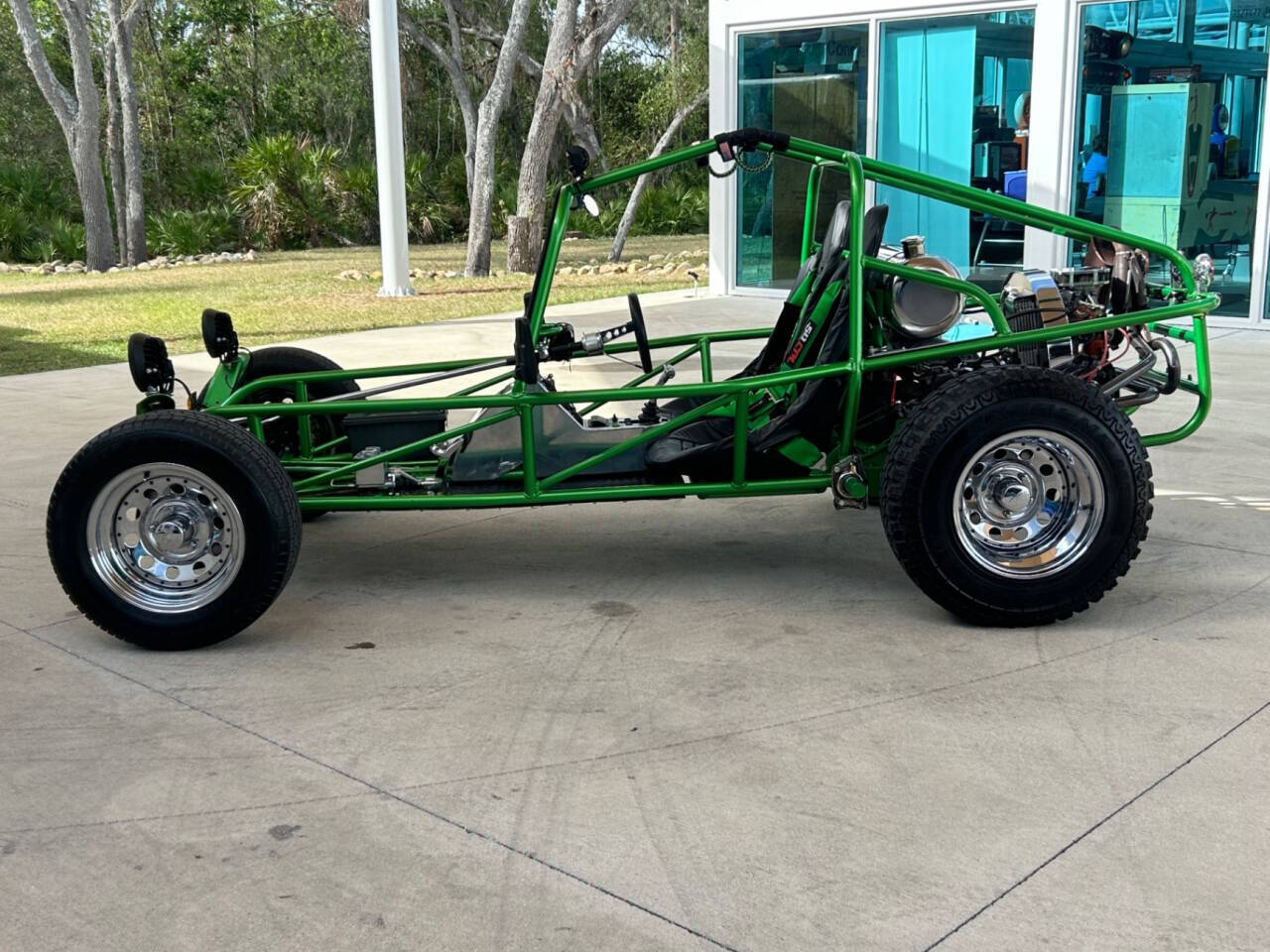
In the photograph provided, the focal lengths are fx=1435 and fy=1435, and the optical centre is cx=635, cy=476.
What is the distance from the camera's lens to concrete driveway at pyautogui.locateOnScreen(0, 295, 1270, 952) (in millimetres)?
2838

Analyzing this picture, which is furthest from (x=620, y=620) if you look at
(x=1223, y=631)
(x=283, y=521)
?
(x=1223, y=631)

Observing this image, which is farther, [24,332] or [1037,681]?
[24,332]

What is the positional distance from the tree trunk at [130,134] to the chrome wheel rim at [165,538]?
21.2 metres

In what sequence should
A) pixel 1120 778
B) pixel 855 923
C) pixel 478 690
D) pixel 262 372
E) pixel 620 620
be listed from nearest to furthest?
1. pixel 855 923
2. pixel 1120 778
3. pixel 478 690
4. pixel 620 620
5. pixel 262 372

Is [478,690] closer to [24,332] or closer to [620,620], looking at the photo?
[620,620]

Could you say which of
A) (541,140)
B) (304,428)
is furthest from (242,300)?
(304,428)

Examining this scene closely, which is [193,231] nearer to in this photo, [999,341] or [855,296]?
[855,296]

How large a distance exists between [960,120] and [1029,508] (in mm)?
9929

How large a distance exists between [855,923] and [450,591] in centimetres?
253

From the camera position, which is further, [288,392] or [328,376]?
[288,392]

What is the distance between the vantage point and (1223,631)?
14.5 feet

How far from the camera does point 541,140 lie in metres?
18.8

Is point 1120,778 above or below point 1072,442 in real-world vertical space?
below

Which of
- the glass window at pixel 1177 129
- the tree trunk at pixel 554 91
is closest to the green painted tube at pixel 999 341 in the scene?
the glass window at pixel 1177 129
